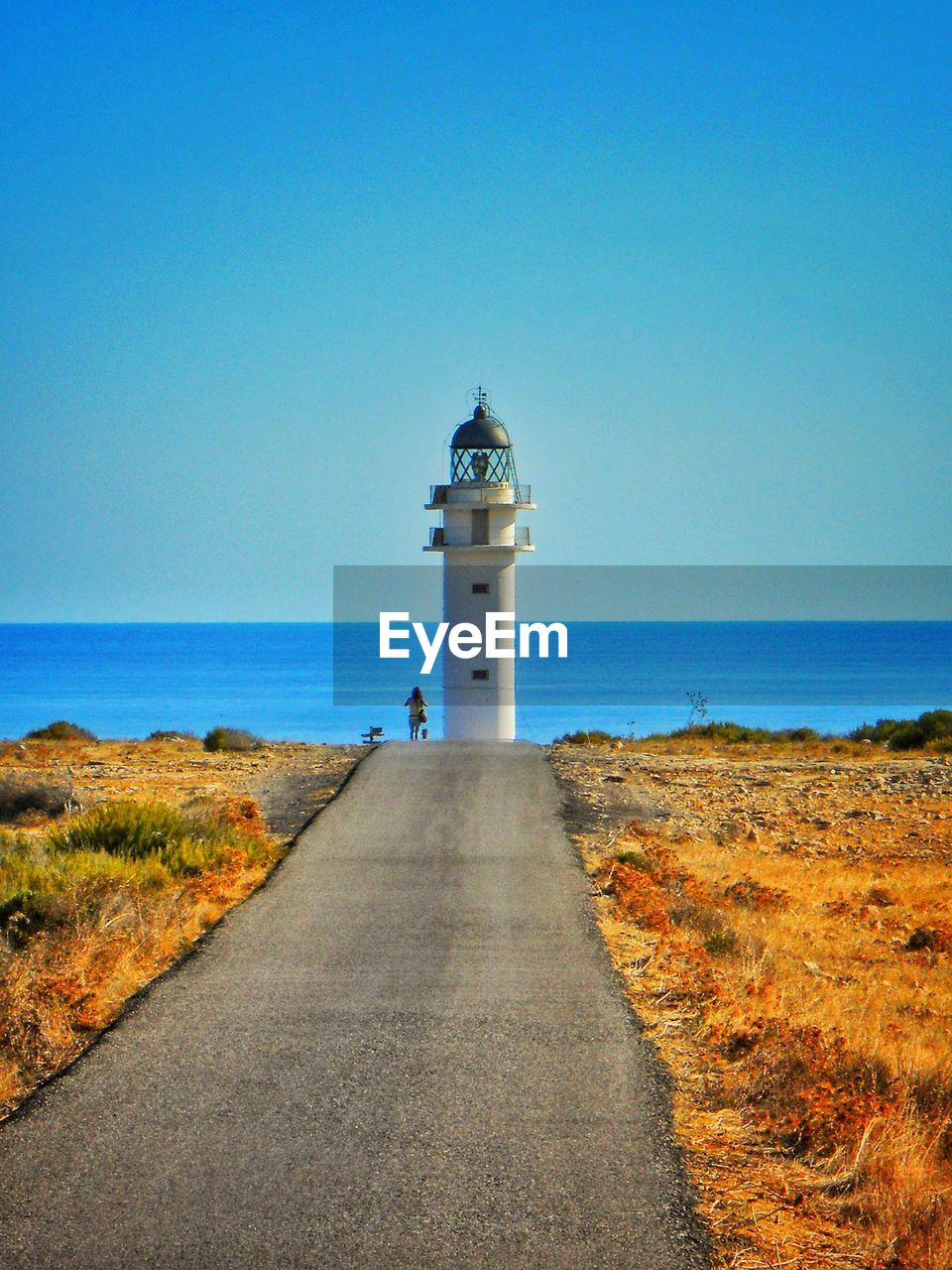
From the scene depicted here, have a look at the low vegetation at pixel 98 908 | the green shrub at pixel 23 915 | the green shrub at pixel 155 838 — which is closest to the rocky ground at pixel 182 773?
the green shrub at pixel 155 838

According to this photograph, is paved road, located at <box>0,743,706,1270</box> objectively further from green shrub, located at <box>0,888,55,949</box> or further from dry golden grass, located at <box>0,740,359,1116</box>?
green shrub, located at <box>0,888,55,949</box>

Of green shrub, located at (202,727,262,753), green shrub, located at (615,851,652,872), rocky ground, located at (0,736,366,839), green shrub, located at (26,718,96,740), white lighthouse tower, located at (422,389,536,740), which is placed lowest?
green shrub, located at (615,851,652,872)

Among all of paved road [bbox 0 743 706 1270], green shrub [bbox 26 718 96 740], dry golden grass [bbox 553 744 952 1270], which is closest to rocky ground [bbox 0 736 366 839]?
green shrub [bbox 26 718 96 740]

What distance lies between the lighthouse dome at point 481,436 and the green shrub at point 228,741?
10290 mm

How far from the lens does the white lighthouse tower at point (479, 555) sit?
31.9 m

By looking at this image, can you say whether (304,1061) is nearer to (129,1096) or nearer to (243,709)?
(129,1096)

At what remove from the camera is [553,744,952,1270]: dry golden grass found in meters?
5.45

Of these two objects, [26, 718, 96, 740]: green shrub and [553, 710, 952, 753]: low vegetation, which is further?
[26, 718, 96, 740]: green shrub

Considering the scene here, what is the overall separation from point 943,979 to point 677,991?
4.22 metres

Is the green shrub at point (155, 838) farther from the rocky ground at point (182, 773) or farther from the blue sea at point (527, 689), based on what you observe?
the blue sea at point (527, 689)

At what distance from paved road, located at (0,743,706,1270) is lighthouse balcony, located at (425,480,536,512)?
22090mm

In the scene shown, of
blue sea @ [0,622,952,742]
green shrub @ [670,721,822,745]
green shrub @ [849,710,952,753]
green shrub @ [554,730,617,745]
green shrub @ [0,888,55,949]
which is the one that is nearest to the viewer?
green shrub @ [0,888,55,949]

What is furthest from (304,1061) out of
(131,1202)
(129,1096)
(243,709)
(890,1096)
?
(243,709)

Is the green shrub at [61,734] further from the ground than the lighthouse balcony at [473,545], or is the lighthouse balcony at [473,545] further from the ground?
the lighthouse balcony at [473,545]
